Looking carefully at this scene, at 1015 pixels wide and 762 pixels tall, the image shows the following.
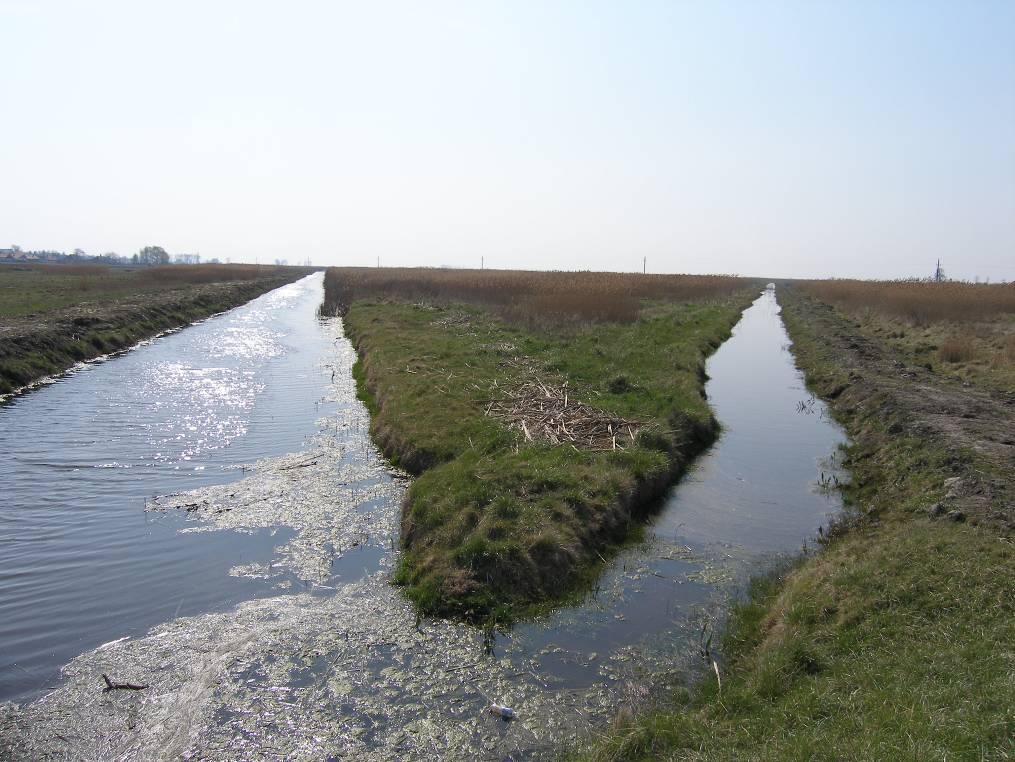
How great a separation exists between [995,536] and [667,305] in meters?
36.4

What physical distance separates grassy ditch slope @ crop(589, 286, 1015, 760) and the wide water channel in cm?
67

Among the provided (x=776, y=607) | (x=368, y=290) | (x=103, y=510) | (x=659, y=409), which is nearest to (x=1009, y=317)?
(x=659, y=409)

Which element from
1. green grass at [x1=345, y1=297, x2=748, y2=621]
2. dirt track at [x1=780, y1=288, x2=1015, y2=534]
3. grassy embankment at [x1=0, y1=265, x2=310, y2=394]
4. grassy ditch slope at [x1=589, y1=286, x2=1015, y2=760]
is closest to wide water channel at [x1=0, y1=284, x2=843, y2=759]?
green grass at [x1=345, y1=297, x2=748, y2=621]

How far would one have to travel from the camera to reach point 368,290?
5166 cm

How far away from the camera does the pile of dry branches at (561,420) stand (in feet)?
41.3

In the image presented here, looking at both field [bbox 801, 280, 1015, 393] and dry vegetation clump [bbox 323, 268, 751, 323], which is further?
dry vegetation clump [bbox 323, 268, 751, 323]

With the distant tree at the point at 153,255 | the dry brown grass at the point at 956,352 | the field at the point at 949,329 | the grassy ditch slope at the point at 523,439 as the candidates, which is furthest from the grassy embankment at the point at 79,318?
the distant tree at the point at 153,255

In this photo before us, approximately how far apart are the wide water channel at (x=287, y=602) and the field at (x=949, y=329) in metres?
7.70

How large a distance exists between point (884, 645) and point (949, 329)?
1080 inches

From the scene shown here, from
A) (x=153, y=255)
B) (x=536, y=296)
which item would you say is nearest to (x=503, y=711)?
(x=536, y=296)

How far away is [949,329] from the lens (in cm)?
2827

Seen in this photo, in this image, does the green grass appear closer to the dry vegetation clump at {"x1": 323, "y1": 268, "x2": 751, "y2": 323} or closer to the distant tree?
the dry vegetation clump at {"x1": 323, "y1": 268, "x2": 751, "y2": 323}

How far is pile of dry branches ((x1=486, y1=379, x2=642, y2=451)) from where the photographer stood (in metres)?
12.6

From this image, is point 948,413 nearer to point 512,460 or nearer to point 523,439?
point 523,439
